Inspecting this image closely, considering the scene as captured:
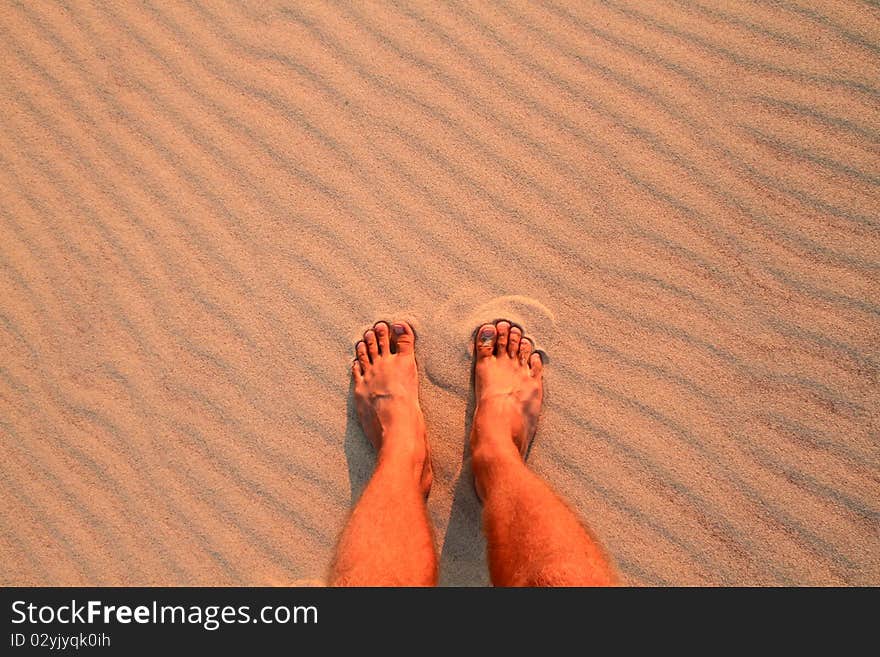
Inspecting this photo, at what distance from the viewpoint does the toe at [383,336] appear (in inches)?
88.7

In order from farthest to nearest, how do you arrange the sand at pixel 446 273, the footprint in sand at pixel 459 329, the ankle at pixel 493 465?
the footprint in sand at pixel 459 329 < the sand at pixel 446 273 < the ankle at pixel 493 465

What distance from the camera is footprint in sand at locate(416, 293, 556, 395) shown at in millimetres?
2285

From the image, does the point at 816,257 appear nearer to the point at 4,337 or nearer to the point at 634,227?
the point at 634,227

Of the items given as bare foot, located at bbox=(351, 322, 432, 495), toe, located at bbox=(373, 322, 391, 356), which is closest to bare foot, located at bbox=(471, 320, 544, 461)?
bare foot, located at bbox=(351, 322, 432, 495)

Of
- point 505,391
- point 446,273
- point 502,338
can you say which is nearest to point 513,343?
point 502,338

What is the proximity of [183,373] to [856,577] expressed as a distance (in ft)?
7.80

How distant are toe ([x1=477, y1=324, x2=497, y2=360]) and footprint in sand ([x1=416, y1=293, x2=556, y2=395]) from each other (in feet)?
0.16

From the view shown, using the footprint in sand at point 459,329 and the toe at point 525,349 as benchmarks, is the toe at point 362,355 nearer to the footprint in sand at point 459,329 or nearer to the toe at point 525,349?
the footprint in sand at point 459,329

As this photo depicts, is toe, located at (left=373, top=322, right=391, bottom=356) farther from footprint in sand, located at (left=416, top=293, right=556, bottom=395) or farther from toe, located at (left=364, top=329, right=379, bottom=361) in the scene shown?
footprint in sand, located at (left=416, top=293, right=556, bottom=395)

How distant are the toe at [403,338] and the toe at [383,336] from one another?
0.02 m

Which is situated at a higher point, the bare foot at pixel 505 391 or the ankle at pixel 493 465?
the bare foot at pixel 505 391

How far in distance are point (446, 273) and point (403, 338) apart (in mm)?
284

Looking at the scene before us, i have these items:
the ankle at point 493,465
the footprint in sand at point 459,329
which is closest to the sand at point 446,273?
the footprint in sand at point 459,329

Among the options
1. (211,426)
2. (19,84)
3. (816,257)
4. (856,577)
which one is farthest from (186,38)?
(856,577)
